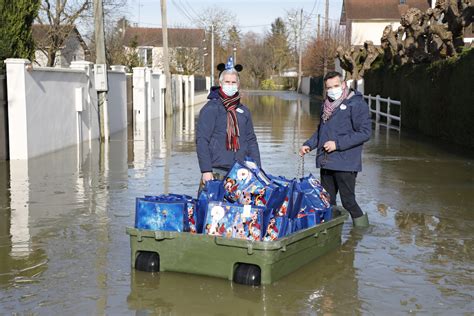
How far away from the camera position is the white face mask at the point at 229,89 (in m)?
6.46

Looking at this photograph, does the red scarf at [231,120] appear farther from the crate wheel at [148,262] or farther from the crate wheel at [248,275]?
the crate wheel at [248,275]

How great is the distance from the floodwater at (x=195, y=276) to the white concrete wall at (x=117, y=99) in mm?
7024

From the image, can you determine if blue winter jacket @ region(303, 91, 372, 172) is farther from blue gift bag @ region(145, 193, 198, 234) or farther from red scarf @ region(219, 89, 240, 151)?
blue gift bag @ region(145, 193, 198, 234)

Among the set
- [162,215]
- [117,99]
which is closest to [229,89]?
[162,215]

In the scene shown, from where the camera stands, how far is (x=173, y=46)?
2447 inches

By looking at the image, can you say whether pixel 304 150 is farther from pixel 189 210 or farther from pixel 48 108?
pixel 48 108

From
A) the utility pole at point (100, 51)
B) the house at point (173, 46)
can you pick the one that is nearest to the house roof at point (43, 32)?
the house at point (173, 46)

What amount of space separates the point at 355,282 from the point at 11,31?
39.0 feet

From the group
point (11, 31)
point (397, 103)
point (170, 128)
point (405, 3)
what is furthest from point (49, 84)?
point (405, 3)

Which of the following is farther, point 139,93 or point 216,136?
point 139,93

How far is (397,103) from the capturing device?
23.7 metres

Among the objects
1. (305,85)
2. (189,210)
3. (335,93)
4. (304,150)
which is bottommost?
(189,210)

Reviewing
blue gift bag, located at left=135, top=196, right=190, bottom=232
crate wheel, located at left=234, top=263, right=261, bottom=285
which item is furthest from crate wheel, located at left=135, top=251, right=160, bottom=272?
crate wheel, located at left=234, top=263, right=261, bottom=285

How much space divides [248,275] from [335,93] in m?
2.47
